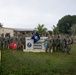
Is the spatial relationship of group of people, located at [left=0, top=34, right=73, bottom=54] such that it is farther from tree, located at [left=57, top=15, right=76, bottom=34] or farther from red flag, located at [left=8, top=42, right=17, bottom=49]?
tree, located at [left=57, top=15, right=76, bottom=34]

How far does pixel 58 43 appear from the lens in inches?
926

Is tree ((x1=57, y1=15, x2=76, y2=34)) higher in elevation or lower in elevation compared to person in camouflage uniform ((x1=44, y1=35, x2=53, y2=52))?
higher

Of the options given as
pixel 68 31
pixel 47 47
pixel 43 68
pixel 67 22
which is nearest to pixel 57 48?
pixel 47 47

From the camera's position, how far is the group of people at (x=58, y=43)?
22.6m

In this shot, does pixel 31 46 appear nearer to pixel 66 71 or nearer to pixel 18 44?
pixel 18 44

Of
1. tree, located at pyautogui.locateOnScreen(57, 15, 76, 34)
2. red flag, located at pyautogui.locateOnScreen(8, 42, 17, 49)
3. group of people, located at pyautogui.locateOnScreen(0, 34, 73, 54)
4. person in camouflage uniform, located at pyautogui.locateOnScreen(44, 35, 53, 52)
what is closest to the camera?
person in camouflage uniform, located at pyautogui.locateOnScreen(44, 35, 53, 52)

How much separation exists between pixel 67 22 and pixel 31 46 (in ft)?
264

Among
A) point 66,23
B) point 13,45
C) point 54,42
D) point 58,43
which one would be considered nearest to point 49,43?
point 54,42

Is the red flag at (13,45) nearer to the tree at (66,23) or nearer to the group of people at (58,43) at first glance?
the group of people at (58,43)

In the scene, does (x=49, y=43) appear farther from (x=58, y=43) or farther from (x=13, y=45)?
(x=13, y=45)

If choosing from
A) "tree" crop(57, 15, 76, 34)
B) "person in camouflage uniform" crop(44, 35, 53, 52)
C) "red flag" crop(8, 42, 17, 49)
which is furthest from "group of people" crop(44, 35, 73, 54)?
"tree" crop(57, 15, 76, 34)

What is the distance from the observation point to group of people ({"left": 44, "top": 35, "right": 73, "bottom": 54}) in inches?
888

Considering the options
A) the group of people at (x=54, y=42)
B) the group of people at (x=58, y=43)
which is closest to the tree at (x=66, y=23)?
the group of people at (x=54, y=42)

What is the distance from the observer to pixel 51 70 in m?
11.7
